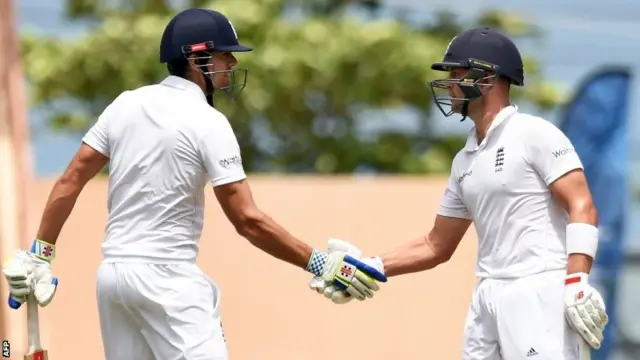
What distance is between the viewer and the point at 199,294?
502cm

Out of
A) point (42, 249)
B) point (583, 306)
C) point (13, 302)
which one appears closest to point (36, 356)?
point (13, 302)

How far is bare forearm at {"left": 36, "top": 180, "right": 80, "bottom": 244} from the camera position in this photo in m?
5.20

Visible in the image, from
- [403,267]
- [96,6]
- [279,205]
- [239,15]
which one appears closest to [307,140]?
[239,15]

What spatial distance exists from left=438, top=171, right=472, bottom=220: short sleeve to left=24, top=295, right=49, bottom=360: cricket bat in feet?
5.63

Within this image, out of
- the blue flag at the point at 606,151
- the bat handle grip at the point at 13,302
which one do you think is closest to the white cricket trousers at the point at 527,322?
the bat handle grip at the point at 13,302

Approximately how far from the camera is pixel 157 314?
4965mm

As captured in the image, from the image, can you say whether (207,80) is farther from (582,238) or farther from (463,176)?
(582,238)

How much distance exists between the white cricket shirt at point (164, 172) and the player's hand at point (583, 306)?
4.23ft

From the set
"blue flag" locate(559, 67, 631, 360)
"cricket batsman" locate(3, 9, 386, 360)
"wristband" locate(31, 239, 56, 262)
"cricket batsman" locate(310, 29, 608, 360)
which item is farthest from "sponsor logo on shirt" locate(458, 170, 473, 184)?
"blue flag" locate(559, 67, 631, 360)

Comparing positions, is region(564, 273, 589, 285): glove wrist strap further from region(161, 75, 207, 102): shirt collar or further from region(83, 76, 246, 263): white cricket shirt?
region(161, 75, 207, 102): shirt collar

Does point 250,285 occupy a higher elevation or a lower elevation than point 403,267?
lower

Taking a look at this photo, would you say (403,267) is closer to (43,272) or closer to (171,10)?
(43,272)

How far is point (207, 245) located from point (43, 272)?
216 inches

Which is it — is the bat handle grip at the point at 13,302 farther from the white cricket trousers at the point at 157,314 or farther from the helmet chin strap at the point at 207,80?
the helmet chin strap at the point at 207,80
